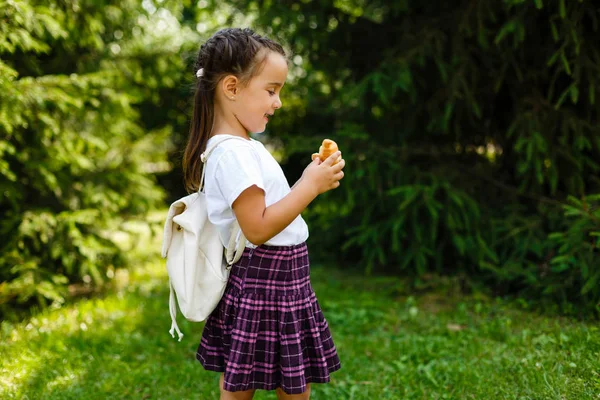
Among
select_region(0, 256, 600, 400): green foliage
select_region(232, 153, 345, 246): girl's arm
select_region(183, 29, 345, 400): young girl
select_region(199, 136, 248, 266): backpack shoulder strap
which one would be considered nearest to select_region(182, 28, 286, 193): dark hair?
select_region(183, 29, 345, 400): young girl

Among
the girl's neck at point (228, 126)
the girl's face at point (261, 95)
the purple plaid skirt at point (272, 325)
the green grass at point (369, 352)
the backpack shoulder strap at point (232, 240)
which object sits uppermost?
the girl's face at point (261, 95)

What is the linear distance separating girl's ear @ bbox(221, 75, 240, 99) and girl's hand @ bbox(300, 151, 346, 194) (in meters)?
0.40

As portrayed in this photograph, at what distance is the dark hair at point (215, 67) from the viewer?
6.61 feet

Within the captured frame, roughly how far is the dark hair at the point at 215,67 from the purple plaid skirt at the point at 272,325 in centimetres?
42

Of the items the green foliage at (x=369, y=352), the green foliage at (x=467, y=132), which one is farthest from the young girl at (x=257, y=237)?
the green foliage at (x=467, y=132)

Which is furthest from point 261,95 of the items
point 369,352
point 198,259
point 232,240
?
point 369,352

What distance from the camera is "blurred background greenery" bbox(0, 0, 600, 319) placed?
152 inches

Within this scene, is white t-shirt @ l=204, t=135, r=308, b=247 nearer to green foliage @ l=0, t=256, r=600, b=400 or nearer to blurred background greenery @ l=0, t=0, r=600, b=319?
green foliage @ l=0, t=256, r=600, b=400

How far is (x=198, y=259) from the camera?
2.11m

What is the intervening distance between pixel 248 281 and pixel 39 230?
279 centimetres

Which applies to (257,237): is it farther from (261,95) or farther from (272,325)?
(261,95)

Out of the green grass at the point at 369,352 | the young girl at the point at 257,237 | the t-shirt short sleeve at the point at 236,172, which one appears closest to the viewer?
the t-shirt short sleeve at the point at 236,172

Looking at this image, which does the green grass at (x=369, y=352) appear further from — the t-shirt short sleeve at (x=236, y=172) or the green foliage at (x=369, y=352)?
the t-shirt short sleeve at (x=236, y=172)

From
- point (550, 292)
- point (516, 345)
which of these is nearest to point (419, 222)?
point (550, 292)
